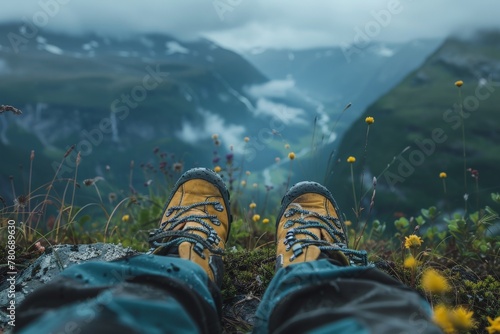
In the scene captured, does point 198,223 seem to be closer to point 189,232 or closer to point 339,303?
point 189,232

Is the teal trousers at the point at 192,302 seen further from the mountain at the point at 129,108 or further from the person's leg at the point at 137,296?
the mountain at the point at 129,108

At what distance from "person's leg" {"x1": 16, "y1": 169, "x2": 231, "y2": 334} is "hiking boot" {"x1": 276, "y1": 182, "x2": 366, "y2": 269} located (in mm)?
383

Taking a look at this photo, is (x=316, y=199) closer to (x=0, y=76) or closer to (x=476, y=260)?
(x=476, y=260)

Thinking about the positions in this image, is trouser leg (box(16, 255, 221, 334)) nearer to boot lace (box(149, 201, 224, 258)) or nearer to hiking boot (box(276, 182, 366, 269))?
boot lace (box(149, 201, 224, 258))

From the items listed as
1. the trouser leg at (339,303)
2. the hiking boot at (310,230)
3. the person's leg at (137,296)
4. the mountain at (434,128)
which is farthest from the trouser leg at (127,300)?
the mountain at (434,128)

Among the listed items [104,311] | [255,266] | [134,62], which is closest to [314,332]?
[104,311]

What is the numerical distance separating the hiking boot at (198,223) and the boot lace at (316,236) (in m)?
0.38

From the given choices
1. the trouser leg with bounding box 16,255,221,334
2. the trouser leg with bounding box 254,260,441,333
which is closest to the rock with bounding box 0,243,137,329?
the trouser leg with bounding box 16,255,221,334

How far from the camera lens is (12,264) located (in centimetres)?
247

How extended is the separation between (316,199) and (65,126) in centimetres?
7864

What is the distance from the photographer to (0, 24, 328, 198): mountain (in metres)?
72.3

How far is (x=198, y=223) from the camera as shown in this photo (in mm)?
2615

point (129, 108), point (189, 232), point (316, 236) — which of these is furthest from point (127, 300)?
point (129, 108)

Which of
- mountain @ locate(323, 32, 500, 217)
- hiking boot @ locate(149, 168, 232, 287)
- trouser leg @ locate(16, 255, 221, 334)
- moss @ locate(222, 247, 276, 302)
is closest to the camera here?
trouser leg @ locate(16, 255, 221, 334)
